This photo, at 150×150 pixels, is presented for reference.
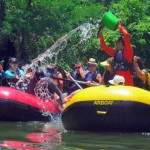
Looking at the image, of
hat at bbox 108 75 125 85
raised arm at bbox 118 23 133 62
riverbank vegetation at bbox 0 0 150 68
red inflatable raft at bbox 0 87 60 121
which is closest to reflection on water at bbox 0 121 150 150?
hat at bbox 108 75 125 85

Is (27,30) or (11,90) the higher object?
(27,30)

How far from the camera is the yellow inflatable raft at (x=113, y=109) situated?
8250 millimetres

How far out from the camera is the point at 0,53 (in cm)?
1956

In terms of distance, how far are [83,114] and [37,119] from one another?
95.0 inches

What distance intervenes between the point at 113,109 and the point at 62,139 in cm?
92

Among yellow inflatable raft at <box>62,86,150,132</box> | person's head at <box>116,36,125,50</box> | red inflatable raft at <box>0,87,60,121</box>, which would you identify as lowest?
yellow inflatable raft at <box>62,86,150,132</box>

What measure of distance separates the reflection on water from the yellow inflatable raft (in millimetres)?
139

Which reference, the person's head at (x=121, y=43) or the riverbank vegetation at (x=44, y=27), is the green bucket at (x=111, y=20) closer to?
the person's head at (x=121, y=43)

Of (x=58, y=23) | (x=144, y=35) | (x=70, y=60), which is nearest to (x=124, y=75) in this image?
(x=70, y=60)

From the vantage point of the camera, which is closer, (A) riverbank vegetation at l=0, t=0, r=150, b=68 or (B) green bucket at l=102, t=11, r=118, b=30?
(B) green bucket at l=102, t=11, r=118, b=30

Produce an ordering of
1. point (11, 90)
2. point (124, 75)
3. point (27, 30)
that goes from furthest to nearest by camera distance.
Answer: point (27, 30)
point (11, 90)
point (124, 75)

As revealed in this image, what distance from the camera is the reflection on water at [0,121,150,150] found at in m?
7.05

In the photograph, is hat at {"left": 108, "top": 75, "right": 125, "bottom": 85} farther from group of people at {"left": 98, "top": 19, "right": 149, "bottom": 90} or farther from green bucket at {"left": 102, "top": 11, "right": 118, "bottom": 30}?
Answer: green bucket at {"left": 102, "top": 11, "right": 118, "bottom": 30}

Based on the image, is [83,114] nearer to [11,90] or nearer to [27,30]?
[11,90]
